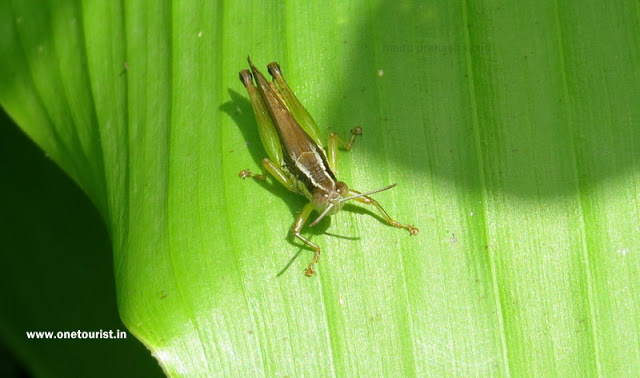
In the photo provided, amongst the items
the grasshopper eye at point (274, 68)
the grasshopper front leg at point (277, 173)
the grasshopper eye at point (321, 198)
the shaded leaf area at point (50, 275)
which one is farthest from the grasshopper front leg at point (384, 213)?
the shaded leaf area at point (50, 275)

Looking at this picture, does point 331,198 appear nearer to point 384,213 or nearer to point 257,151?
point 384,213

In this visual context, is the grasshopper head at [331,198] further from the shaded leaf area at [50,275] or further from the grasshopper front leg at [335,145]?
the shaded leaf area at [50,275]

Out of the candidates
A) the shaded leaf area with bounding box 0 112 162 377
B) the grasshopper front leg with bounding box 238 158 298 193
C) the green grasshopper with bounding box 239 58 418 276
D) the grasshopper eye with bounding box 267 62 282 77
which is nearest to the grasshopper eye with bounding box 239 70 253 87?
the green grasshopper with bounding box 239 58 418 276

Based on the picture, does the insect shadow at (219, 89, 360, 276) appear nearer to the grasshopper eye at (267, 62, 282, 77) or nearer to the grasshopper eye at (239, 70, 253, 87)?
the grasshopper eye at (239, 70, 253, 87)

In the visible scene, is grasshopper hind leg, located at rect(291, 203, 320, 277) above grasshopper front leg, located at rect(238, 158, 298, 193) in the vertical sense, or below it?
below

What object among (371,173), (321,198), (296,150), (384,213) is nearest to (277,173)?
(296,150)

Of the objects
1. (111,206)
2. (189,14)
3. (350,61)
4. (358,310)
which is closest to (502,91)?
(350,61)
